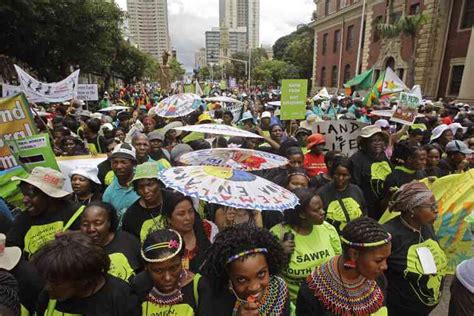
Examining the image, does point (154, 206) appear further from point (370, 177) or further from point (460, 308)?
point (370, 177)

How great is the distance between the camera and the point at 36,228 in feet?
8.47

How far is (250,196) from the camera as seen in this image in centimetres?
196

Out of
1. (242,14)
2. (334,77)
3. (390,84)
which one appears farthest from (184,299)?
(242,14)

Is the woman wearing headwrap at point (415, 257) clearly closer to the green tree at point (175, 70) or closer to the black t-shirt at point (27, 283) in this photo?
the black t-shirt at point (27, 283)

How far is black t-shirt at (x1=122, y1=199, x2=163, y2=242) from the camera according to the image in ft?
8.90

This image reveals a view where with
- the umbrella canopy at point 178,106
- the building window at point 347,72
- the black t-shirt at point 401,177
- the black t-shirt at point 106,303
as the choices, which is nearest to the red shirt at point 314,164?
the black t-shirt at point 401,177

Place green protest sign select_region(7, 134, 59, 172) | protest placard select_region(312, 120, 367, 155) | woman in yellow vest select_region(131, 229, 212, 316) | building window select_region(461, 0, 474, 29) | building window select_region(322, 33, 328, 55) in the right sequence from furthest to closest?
building window select_region(322, 33, 328, 55) → building window select_region(461, 0, 474, 29) → protest placard select_region(312, 120, 367, 155) → green protest sign select_region(7, 134, 59, 172) → woman in yellow vest select_region(131, 229, 212, 316)

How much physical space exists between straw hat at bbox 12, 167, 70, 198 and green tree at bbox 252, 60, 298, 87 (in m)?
43.6

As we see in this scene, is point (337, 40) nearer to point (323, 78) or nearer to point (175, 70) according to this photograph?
point (323, 78)

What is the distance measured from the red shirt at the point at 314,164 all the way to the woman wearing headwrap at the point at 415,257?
1849 millimetres

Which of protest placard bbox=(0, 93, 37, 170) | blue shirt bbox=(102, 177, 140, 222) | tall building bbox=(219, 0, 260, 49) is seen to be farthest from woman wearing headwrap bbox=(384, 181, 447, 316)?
tall building bbox=(219, 0, 260, 49)

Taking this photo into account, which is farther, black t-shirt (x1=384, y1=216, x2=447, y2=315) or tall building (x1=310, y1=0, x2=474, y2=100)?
tall building (x1=310, y1=0, x2=474, y2=100)

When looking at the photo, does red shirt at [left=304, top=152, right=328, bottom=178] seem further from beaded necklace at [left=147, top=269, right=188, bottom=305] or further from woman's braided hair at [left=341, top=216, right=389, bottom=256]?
beaded necklace at [left=147, top=269, right=188, bottom=305]

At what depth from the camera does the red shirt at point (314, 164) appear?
439cm
